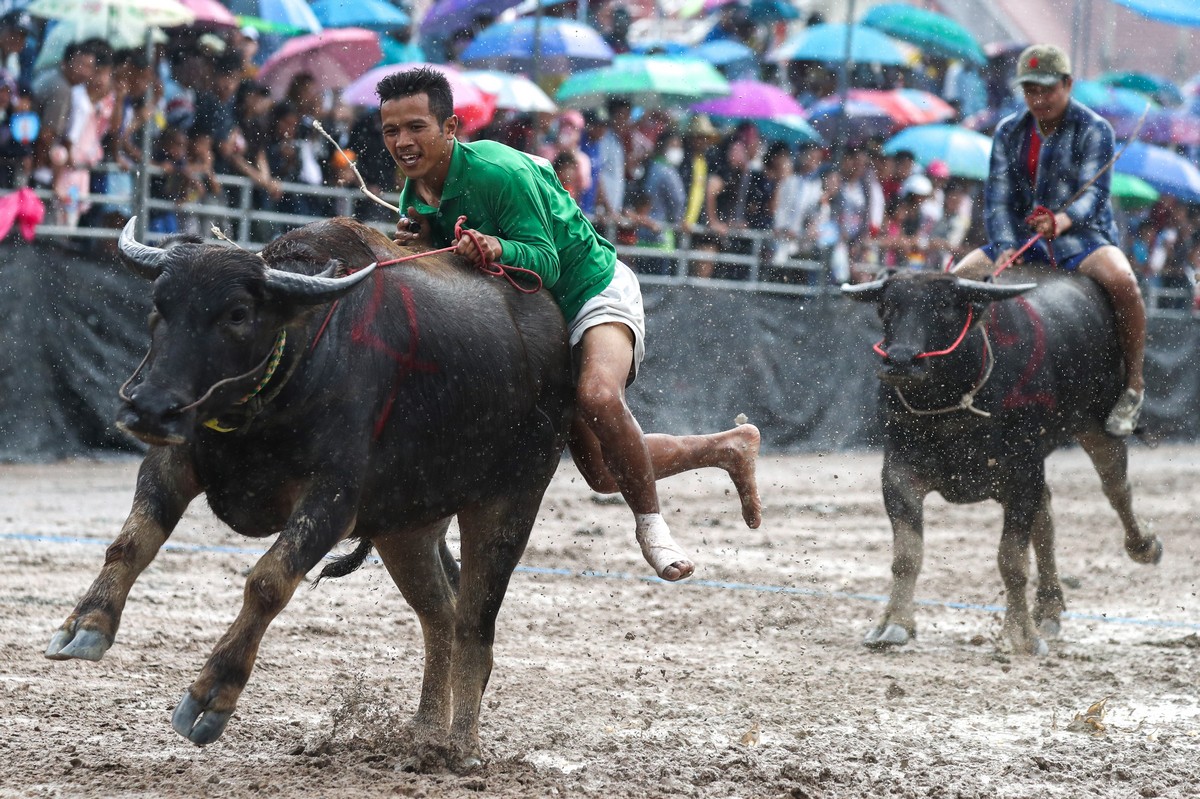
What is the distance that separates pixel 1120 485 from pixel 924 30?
959cm

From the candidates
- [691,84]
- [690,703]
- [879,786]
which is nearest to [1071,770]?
[879,786]

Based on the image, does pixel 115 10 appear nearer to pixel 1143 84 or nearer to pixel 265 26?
pixel 265 26

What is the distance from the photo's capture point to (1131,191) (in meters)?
16.9

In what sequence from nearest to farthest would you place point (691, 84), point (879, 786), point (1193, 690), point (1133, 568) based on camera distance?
point (879, 786) < point (1193, 690) < point (1133, 568) < point (691, 84)

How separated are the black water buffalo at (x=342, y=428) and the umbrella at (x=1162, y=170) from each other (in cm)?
1315

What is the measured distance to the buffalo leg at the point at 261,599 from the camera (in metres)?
4.07

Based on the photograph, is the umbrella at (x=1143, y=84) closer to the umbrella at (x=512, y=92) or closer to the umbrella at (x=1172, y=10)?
the umbrella at (x=1172, y=10)

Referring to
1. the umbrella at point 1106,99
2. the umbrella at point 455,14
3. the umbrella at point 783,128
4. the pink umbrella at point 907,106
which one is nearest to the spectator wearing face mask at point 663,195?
the umbrella at point 783,128

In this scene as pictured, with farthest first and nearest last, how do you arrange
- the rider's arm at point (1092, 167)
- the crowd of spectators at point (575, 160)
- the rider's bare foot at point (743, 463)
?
the crowd of spectators at point (575, 160) < the rider's arm at point (1092, 167) < the rider's bare foot at point (743, 463)

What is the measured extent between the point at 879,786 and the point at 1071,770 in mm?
713

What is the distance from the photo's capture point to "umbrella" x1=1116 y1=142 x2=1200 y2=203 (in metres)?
17.0

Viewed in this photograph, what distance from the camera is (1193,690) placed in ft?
21.5

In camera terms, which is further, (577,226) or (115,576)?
(577,226)

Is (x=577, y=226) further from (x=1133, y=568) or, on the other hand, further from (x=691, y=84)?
(x=691, y=84)
